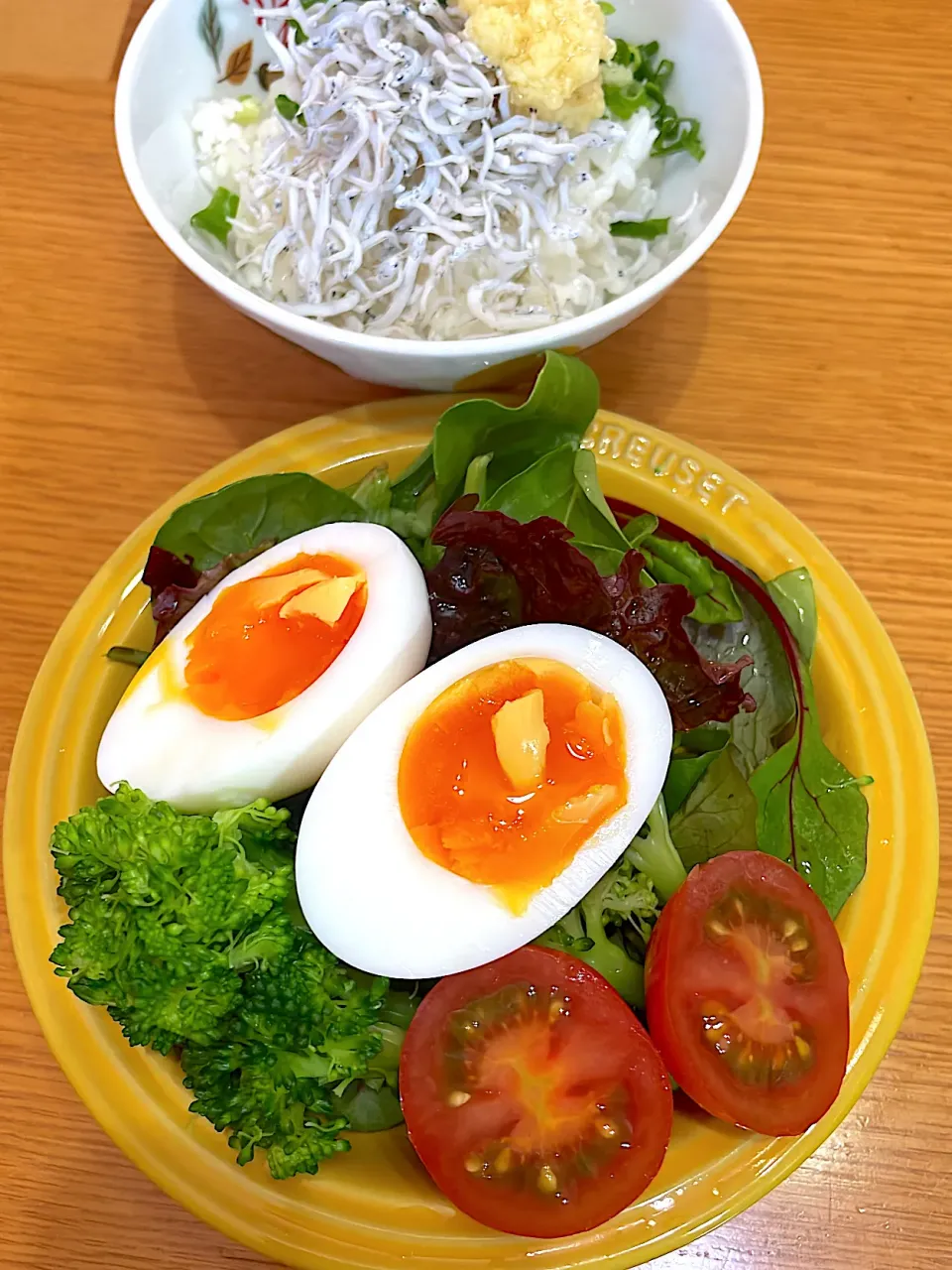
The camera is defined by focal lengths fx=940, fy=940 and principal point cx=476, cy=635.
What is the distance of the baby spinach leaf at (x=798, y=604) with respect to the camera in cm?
104

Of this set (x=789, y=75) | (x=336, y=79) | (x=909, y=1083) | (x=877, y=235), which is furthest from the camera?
(x=789, y=75)

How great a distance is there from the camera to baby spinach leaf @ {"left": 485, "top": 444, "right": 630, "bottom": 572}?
1.07m

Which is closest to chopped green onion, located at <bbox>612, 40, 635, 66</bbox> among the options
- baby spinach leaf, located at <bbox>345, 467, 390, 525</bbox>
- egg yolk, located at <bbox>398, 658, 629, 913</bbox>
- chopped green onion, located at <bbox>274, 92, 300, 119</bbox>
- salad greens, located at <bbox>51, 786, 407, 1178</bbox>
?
chopped green onion, located at <bbox>274, 92, 300, 119</bbox>

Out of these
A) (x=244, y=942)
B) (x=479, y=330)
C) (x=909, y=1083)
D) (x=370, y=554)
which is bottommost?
(x=909, y=1083)

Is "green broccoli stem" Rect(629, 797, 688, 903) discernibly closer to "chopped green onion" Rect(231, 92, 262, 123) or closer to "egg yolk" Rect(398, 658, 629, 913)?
"egg yolk" Rect(398, 658, 629, 913)

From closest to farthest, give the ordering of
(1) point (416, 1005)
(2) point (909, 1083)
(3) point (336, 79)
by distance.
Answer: (1) point (416, 1005) < (2) point (909, 1083) < (3) point (336, 79)

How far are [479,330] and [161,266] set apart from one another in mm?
573

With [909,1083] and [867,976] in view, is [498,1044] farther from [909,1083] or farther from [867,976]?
[909,1083]

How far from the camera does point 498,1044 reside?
837 mm

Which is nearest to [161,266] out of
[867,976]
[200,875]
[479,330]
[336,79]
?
[336,79]

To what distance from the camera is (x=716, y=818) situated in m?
0.98

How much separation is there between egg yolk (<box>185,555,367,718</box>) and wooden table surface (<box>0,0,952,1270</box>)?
39 centimetres

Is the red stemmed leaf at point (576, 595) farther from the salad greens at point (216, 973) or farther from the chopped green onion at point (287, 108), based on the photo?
the chopped green onion at point (287, 108)

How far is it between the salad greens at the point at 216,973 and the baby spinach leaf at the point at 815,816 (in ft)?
1.47
